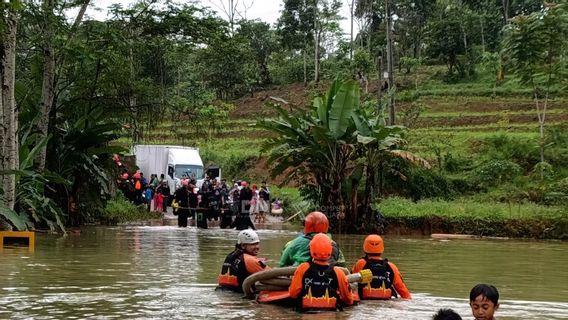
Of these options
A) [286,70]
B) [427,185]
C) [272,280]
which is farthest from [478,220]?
[286,70]

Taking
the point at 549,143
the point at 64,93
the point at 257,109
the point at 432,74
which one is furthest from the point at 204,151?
the point at 64,93

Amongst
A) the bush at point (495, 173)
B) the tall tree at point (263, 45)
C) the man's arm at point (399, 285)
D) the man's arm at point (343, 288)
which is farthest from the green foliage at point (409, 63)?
the man's arm at point (343, 288)

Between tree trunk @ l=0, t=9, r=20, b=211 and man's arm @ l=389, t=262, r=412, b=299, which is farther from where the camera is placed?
tree trunk @ l=0, t=9, r=20, b=211

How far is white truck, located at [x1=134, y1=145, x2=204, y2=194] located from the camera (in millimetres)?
37625

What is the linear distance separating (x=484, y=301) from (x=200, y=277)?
7.74 meters

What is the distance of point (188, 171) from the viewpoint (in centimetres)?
3794

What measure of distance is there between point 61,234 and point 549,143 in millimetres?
22641

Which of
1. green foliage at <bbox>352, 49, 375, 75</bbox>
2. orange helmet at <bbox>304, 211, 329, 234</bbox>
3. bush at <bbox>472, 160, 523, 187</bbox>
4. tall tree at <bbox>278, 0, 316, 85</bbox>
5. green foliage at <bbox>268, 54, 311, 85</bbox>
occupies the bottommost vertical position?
orange helmet at <bbox>304, 211, 329, 234</bbox>

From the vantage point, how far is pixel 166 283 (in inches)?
497

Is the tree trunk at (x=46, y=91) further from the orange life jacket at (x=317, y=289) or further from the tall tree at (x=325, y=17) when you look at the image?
the tall tree at (x=325, y=17)

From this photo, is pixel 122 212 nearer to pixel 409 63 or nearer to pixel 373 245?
pixel 373 245

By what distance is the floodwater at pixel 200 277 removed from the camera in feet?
32.8

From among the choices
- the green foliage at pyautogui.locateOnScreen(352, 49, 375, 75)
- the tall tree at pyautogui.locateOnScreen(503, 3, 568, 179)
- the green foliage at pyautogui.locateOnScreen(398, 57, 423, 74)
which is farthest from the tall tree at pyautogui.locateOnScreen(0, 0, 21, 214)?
the green foliage at pyautogui.locateOnScreen(398, 57, 423, 74)

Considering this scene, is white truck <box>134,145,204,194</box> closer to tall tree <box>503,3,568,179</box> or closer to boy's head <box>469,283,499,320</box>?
tall tree <box>503,3,568,179</box>
